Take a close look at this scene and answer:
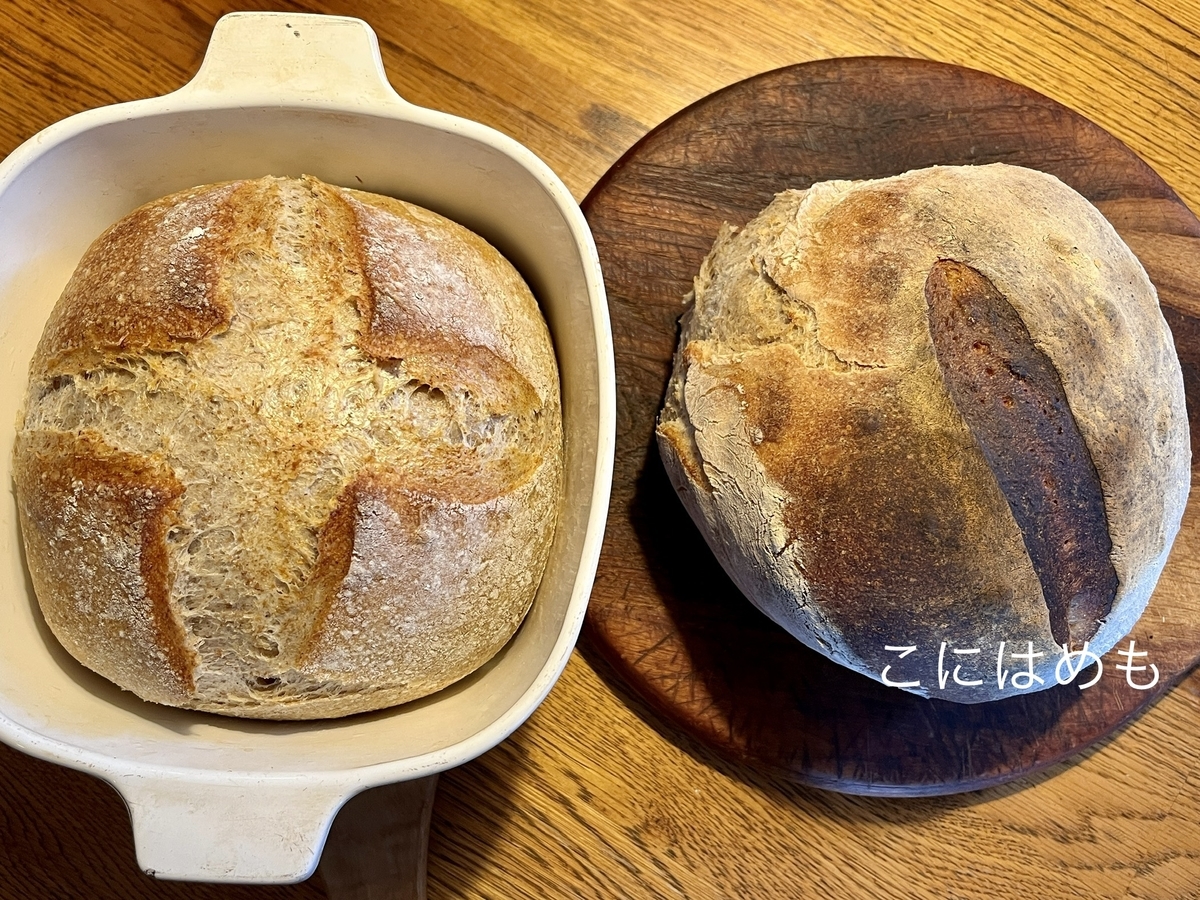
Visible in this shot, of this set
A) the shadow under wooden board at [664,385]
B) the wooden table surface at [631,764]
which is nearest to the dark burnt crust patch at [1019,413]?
the shadow under wooden board at [664,385]

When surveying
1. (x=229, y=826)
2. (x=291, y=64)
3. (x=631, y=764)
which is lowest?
(x=631, y=764)

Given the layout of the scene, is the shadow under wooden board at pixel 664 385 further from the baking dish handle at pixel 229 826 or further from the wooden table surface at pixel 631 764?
the baking dish handle at pixel 229 826

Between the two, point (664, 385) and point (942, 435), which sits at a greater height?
point (942, 435)

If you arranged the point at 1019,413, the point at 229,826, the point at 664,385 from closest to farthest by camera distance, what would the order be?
the point at 229,826, the point at 1019,413, the point at 664,385

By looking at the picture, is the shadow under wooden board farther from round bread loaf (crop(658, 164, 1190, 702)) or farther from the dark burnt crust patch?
the dark burnt crust patch

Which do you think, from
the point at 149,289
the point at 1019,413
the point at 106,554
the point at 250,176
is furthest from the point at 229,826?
the point at 1019,413

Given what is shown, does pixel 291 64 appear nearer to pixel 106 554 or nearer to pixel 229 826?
pixel 106 554
